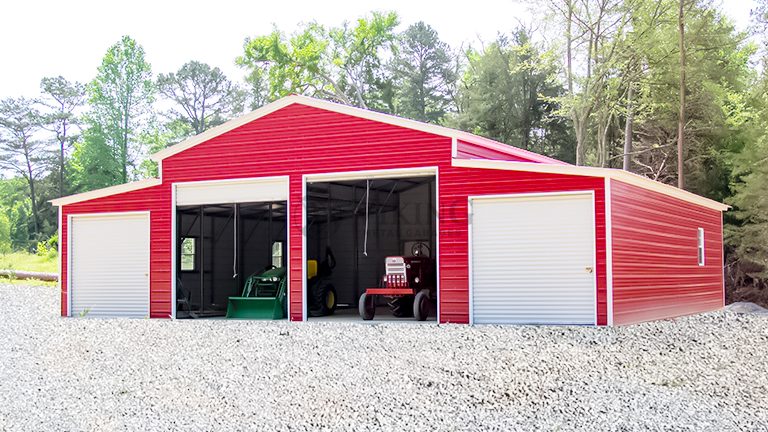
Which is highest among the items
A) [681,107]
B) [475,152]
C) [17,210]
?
[681,107]

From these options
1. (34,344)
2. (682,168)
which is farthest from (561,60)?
(34,344)

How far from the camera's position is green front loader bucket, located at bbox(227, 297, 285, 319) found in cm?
1742

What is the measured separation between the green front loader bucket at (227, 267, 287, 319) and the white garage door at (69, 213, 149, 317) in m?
2.10

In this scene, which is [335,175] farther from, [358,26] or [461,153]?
[358,26]

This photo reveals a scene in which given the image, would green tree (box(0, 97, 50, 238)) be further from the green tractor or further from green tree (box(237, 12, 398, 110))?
the green tractor

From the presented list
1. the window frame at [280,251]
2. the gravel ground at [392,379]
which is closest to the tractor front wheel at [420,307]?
the gravel ground at [392,379]

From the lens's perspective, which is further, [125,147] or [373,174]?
[125,147]

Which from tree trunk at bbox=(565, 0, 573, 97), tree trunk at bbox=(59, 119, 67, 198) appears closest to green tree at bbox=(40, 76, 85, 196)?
tree trunk at bbox=(59, 119, 67, 198)

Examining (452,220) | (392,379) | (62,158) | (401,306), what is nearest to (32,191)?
(62,158)

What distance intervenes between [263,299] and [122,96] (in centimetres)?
3707

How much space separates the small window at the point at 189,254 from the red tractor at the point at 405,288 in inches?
218

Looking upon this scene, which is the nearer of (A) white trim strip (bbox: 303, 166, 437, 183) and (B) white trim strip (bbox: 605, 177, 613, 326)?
(B) white trim strip (bbox: 605, 177, 613, 326)

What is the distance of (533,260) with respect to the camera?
14789mm

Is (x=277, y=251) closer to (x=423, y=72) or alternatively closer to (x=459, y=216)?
(x=459, y=216)
